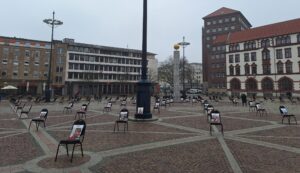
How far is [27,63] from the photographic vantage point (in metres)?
60.3

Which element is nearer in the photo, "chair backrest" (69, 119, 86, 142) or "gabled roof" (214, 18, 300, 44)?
"chair backrest" (69, 119, 86, 142)

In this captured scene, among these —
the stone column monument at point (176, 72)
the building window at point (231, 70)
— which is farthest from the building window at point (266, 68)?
the stone column monument at point (176, 72)

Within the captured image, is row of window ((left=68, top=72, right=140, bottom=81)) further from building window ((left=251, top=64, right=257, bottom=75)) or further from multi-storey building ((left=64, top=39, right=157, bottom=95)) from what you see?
building window ((left=251, top=64, right=257, bottom=75))

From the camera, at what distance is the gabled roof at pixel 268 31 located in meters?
53.9

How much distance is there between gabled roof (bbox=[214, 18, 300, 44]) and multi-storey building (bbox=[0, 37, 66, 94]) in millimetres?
51970

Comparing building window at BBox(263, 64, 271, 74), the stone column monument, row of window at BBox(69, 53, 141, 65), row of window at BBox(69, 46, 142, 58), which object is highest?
row of window at BBox(69, 46, 142, 58)

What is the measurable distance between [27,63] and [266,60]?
64.0 metres

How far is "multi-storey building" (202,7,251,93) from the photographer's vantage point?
76062mm

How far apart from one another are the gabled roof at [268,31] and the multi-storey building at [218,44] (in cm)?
954

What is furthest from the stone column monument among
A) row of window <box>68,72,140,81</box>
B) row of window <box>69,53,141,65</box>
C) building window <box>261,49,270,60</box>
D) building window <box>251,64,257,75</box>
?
row of window <box>69,53,141,65</box>

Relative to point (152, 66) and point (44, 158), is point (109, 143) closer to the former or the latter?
point (44, 158)

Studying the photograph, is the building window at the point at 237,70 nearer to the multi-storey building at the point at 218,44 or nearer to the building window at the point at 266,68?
the building window at the point at 266,68

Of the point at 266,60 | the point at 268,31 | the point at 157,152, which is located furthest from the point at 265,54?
the point at 157,152

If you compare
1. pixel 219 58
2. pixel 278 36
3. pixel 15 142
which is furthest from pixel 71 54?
pixel 15 142
